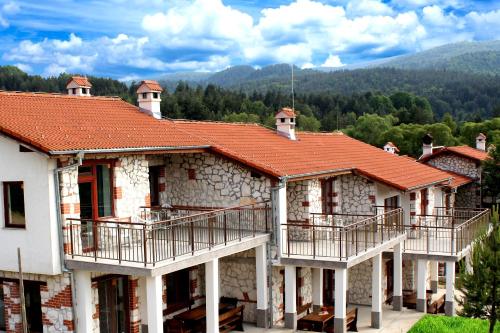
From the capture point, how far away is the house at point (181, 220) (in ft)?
43.2

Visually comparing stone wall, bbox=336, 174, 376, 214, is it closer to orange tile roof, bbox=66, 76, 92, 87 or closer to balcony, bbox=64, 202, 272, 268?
balcony, bbox=64, 202, 272, 268

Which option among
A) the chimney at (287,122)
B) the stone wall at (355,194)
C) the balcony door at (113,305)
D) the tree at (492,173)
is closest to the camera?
the balcony door at (113,305)

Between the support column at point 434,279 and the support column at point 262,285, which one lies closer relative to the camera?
the support column at point 262,285

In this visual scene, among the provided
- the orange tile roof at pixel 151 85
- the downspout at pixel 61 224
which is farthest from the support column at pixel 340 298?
the orange tile roof at pixel 151 85

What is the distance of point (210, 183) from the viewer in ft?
59.9

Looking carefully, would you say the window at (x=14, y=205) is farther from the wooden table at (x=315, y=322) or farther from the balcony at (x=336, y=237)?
the wooden table at (x=315, y=322)

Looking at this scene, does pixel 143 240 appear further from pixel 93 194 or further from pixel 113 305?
pixel 113 305

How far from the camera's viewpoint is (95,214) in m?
14.5

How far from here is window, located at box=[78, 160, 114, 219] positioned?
561 inches

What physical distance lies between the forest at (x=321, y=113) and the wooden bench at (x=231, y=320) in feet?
146

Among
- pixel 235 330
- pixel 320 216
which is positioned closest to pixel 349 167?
pixel 320 216

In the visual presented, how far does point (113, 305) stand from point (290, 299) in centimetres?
552

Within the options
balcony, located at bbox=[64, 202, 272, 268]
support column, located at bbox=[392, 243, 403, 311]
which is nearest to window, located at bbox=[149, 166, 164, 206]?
balcony, located at bbox=[64, 202, 272, 268]

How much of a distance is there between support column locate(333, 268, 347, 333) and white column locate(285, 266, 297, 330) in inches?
54.8
